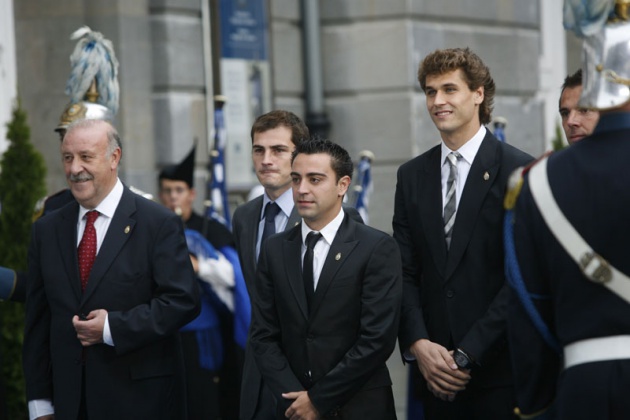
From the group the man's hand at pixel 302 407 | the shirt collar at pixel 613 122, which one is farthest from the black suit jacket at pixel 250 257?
the shirt collar at pixel 613 122

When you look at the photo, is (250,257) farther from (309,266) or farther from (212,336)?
(212,336)

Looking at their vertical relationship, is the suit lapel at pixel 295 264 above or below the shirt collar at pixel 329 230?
below

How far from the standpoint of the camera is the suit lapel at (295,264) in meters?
5.68

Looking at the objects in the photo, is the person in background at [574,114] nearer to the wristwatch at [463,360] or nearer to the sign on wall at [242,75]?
the wristwatch at [463,360]

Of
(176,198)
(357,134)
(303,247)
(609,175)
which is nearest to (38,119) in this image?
(176,198)

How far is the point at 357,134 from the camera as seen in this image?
12.6 meters

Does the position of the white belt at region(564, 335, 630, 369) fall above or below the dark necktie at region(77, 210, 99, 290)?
below

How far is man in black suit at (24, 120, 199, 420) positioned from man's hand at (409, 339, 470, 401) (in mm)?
1095

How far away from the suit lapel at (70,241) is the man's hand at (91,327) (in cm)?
14

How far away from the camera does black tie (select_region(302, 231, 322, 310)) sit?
5703 millimetres

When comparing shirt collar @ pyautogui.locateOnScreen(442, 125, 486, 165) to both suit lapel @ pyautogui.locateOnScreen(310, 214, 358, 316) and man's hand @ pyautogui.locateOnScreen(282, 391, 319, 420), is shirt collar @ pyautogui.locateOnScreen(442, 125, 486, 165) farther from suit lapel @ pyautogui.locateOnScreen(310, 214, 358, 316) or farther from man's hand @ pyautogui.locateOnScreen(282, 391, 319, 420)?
man's hand @ pyautogui.locateOnScreen(282, 391, 319, 420)

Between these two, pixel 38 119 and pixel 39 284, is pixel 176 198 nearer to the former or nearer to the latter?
pixel 38 119

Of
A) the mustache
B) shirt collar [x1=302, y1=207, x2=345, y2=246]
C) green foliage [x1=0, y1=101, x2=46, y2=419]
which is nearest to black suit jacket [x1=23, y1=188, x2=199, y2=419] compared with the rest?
Answer: the mustache

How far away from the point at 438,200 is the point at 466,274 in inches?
14.3
